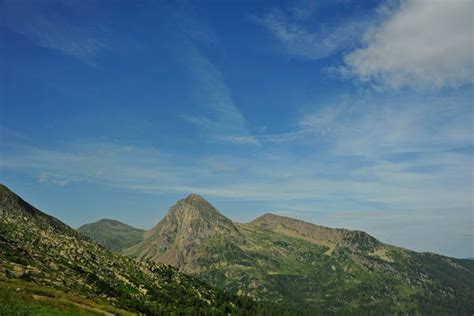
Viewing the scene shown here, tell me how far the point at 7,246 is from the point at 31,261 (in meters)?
15.8

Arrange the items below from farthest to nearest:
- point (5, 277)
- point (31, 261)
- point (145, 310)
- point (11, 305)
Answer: point (145, 310) → point (31, 261) → point (5, 277) → point (11, 305)

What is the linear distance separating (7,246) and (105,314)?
110140 mm

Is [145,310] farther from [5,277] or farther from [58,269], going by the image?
[5,277]

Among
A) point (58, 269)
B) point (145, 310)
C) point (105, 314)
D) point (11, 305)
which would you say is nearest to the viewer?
point (11, 305)

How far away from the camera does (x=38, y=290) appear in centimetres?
8500

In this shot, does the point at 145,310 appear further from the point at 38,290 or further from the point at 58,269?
the point at 38,290

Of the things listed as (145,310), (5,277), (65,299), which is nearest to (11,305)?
(65,299)

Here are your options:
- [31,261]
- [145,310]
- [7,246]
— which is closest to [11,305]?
[31,261]

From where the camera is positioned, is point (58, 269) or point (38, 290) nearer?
point (38, 290)

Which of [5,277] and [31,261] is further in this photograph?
[31,261]

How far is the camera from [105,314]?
82875 millimetres

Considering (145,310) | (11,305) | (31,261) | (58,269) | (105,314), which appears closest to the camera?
(11,305)

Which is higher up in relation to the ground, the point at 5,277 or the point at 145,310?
the point at 5,277

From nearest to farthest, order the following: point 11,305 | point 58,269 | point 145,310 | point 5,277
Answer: point 11,305 < point 5,277 < point 58,269 < point 145,310
